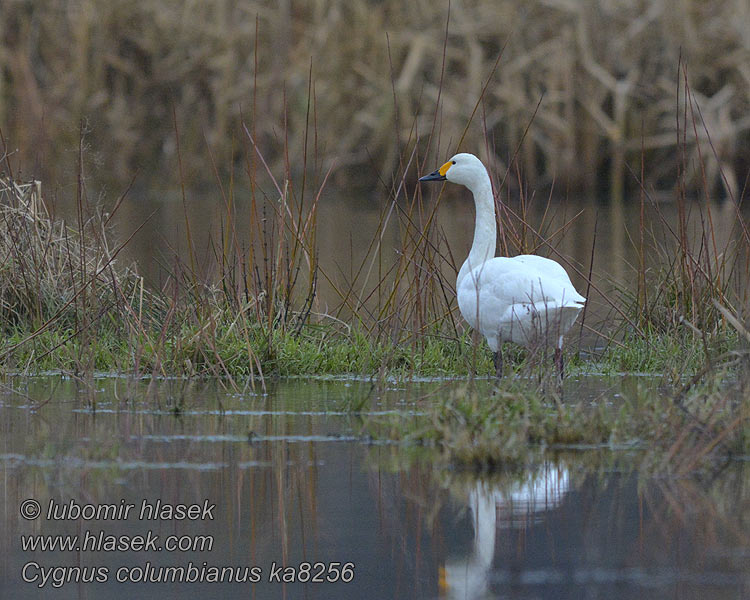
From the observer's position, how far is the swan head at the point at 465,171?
7414mm

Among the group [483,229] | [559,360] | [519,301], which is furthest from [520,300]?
[483,229]

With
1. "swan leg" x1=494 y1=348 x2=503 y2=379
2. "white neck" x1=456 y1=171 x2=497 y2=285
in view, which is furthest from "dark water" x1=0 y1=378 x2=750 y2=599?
"white neck" x1=456 y1=171 x2=497 y2=285

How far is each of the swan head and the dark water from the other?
6.90ft

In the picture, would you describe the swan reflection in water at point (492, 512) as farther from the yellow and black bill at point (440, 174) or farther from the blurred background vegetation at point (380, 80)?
the blurred background vegetation at point (380, 80)

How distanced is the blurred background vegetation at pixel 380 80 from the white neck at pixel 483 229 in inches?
432

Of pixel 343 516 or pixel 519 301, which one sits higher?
pixel 343 516

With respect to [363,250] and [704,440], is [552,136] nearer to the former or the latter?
[363,250]

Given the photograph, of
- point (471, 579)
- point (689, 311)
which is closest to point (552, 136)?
point (689, 311)

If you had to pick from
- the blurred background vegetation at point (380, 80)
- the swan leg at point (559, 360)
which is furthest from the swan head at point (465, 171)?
the blurred background vegetation at point (380, 80)

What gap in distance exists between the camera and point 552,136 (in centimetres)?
1905

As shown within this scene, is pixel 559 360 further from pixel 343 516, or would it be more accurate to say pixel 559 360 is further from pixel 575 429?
pixel 343 516

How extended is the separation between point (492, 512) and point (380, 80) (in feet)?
52.4

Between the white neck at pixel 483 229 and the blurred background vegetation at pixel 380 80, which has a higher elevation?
the white neck at pixel 483 229

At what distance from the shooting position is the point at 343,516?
4.22 meters
